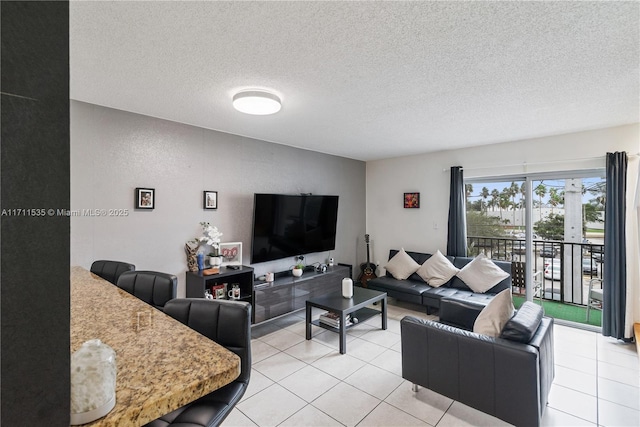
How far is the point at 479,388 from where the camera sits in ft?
6.93

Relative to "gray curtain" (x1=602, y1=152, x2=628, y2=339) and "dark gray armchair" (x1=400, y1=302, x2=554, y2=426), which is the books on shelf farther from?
"gray curtain" (x1=602, y1=152, x2=628, y2=339)

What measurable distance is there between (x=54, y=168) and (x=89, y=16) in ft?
5.48

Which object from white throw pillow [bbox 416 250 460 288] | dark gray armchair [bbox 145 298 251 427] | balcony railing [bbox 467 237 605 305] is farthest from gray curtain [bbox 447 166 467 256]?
dark gray armchair [bbox 145 298 251 427]

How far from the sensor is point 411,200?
5.55 metres

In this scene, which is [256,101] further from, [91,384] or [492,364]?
[492,364]

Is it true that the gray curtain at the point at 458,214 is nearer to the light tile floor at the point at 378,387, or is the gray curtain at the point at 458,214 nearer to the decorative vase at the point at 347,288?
the light tile floor at the point at 378,387

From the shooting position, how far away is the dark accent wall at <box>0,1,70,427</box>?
0.47 m

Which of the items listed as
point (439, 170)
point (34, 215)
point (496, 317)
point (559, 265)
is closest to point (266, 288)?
point (496, 317)

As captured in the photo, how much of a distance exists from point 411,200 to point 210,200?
3.48 metres

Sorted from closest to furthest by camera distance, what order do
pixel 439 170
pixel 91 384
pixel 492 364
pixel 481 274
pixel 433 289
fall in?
1. pixel 91 384
2. pixel 492 364
3. pixel 481 274
4. pixel 433 289
5. pixel 439 170

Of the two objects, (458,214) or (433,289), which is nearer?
(433,289)

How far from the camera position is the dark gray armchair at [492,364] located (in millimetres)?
1936

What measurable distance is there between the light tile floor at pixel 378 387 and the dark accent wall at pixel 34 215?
208cm

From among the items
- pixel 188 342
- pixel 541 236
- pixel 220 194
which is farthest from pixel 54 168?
pixel 541 236
